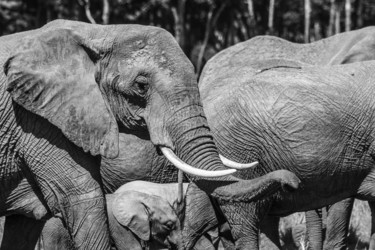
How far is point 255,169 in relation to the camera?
8383mm

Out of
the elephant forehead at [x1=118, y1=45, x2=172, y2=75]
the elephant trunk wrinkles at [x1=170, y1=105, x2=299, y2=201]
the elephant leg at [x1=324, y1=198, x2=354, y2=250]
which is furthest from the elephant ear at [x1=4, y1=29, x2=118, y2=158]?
the elephant leg at [x1=324, y1=198, x2=354, y2=250]

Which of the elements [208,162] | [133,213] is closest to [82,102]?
[208,162]

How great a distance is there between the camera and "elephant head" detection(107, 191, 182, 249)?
8562mm

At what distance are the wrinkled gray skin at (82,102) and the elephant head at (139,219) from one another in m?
1.88

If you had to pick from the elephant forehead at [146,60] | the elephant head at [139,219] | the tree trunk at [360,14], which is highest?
the elephant forehead at [146,60]

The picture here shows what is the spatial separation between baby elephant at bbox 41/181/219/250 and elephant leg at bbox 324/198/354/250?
135 centimetres

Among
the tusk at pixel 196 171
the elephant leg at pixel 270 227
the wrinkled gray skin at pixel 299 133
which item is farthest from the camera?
the elephant leg at pixel 270 227

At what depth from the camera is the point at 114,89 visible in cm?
654

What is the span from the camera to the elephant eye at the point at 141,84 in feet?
21.1

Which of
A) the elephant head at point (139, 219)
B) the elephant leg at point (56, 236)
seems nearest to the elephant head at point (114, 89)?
the elephant leg at point (56, 236)

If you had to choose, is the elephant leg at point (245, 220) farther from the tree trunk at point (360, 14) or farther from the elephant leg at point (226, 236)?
the tree trunk at point (360, 14)

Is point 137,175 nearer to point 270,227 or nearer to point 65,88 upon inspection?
point 270,227

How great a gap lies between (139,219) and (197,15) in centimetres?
2149

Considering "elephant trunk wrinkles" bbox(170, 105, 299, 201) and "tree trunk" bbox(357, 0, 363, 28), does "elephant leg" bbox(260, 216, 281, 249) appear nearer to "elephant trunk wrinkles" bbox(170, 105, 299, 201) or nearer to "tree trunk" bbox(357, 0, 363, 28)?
"elephant trunk wrinkles" bbox(170, 105, 299, 201)
